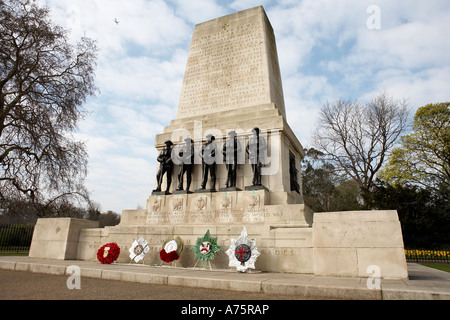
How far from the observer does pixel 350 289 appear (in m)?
4.44

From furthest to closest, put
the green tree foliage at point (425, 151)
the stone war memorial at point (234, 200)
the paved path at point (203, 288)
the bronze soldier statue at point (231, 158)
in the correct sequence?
the green tree foliage at point (425, 151), the bronze soldier statue at point (231, 158), the stone war memorial at point (234, 200), the paved path at point (203, 288)

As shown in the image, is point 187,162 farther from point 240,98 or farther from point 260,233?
point 260,233

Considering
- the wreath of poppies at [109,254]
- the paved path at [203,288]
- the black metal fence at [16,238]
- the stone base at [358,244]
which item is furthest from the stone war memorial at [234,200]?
the black metal fence at [16,238]

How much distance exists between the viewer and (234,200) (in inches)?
395

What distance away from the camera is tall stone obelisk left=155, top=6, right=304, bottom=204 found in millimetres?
11232

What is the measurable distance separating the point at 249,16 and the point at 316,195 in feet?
91.1

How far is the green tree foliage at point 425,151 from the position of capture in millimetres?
25156

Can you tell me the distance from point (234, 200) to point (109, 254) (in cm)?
439

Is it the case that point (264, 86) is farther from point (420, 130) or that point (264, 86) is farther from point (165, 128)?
point (420, 130)

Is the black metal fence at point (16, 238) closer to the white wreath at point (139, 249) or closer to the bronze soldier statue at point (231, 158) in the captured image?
the white wreath at point (139, 249)

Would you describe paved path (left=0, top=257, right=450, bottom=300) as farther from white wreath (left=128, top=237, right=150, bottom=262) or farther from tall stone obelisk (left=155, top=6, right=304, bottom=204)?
tall stone obelisk (left=155, top=6, right=304, bottom=204)

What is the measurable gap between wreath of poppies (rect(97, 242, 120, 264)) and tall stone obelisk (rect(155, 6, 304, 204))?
3.93 m

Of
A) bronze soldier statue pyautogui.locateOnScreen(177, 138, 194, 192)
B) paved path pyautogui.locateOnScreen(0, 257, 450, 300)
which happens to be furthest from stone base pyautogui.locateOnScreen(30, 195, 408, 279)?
paved path pyautogui.locateOnScreen(0, 257, 450, 300)

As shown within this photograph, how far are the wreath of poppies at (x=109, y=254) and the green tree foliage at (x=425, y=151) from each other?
2566 cm
